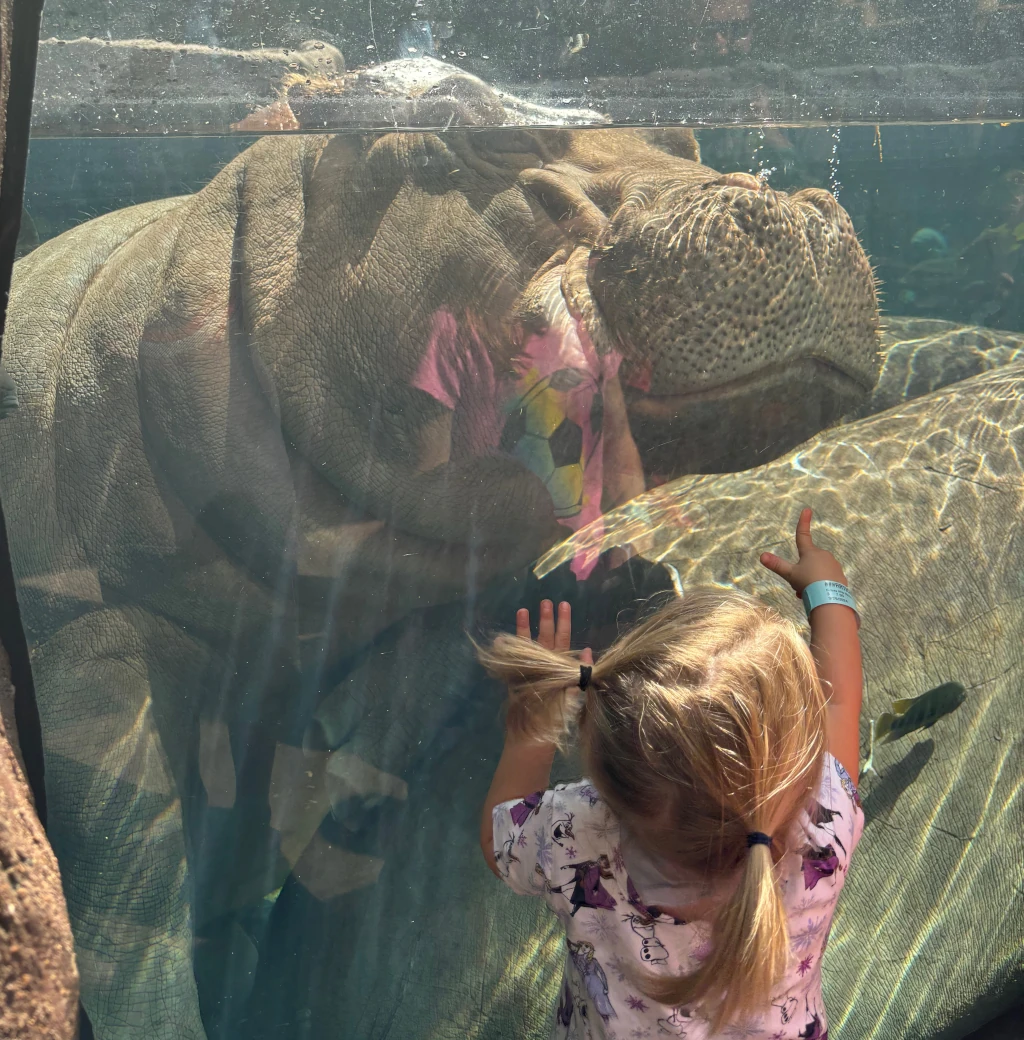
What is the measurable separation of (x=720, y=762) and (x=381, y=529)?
1.45 metres

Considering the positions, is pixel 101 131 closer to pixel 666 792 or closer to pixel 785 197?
pixel 785 197

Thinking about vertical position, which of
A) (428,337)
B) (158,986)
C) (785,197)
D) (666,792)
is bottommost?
(158,986)

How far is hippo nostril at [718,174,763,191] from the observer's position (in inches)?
96.3

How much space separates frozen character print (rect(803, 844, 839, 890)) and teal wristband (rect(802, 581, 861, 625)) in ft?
2.34

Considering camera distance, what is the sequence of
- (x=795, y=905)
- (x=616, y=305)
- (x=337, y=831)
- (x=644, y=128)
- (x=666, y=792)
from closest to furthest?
(x=666, y=792)
(x=795, y=905)
(x=616, y=305)
(x=337, y=831)
(x=644, y=128)

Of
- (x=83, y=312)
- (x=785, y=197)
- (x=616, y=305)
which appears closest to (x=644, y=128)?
(x=785, y=197)

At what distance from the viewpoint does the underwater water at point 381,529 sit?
240 cm

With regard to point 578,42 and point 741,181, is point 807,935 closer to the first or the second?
point 741,181

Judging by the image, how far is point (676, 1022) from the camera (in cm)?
172

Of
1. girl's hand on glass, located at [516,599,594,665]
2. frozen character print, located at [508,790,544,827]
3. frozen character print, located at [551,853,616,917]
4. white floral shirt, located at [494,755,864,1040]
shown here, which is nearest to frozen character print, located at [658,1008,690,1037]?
white floral shirt, located at [494,755,864,1040]

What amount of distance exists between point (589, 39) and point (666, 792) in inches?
96.4

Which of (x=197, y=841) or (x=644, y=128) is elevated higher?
(x=644, y=128)

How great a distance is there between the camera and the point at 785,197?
2.47m

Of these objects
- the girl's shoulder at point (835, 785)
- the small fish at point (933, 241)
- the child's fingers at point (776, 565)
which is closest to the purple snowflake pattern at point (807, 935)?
the girl's shoulder at point (835, 785)
